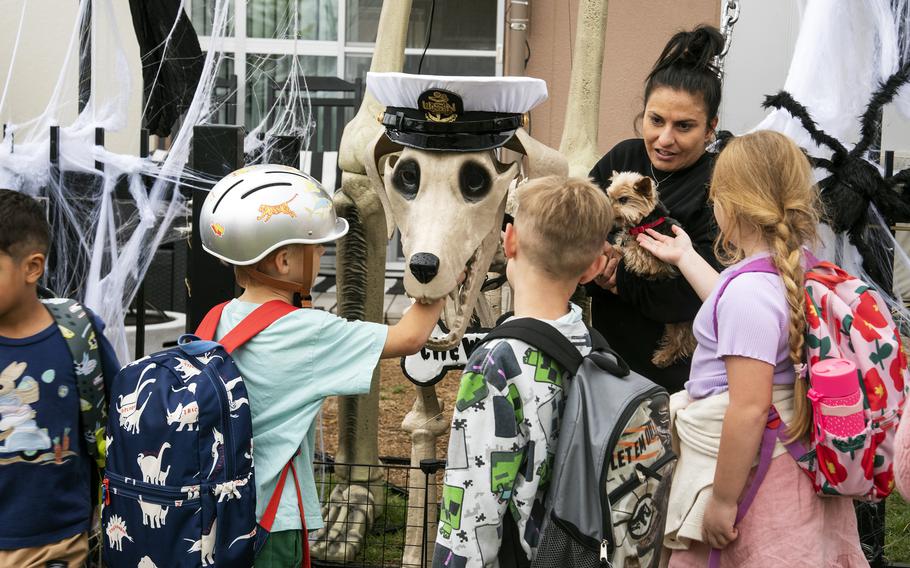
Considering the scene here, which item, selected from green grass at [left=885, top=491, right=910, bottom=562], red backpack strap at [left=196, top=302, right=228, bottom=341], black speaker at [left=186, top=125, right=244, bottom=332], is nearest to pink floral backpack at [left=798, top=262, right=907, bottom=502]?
red backpack strap at [left=196, top=302, right=228, bottom=341]

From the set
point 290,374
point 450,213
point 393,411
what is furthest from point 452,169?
point 393,411

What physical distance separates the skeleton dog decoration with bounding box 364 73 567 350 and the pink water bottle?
98cm

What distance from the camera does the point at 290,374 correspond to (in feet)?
8.70

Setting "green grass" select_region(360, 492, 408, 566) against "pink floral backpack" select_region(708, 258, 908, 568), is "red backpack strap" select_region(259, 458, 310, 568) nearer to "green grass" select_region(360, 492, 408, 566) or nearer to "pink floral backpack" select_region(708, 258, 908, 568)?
"pink floral backpack" select_region(708, 258, 908, 568)

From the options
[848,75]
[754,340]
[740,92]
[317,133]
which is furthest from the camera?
[317,133]

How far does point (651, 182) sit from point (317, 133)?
8045 millimetres

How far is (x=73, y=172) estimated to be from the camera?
4.38 m

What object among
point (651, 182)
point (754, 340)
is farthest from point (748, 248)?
point (651, 182)

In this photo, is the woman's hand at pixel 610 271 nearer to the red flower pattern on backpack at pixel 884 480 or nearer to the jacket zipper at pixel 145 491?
the red flower pattern on backpack at pixel 884 480

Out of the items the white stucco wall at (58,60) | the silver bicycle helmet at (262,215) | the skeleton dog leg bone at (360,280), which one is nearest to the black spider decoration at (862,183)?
the skeleton dog leg bone at (360,280)

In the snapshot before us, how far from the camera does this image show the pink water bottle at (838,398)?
2.47 metres

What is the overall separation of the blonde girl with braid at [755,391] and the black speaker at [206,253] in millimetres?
1587

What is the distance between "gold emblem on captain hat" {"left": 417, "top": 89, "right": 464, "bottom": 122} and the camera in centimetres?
300

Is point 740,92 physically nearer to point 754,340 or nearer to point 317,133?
point 317,133
